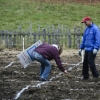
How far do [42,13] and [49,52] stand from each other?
22.9 meters

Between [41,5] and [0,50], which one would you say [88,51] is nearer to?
[0,50]

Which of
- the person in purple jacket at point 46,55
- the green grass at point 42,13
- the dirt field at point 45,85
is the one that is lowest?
the green grass at point 42,13

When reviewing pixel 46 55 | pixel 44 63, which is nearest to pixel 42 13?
pixel 44 63

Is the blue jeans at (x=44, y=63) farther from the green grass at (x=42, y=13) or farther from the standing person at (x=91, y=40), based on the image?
the green grass at (x=42, y=13)

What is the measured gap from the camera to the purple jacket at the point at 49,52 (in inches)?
474

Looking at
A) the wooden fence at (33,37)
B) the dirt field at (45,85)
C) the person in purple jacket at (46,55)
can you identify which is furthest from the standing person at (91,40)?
the wooden fence at (33,37)

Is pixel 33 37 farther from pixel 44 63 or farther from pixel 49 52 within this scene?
pixel 49 52

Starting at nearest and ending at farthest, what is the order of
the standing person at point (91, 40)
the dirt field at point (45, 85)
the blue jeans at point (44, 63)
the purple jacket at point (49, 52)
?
the dirt field at point (45, 85) < the purple jacket at point (49, 52) < the blue jeans at point (44, 63) < the standing person at point (91, 40)

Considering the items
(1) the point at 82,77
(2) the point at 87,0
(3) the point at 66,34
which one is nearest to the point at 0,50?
(3) the point at 66,34

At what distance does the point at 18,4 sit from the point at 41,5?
1957 millimetres

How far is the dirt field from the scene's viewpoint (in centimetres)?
1013

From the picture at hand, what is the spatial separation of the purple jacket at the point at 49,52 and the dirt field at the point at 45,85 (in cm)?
59

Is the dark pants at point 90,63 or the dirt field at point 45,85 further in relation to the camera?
the dark pants at point 90,63

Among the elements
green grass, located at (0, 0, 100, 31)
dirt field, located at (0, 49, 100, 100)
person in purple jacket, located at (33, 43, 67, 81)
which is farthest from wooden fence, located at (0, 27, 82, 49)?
person in purple jacket, located at (33, 43, 67, 81)
